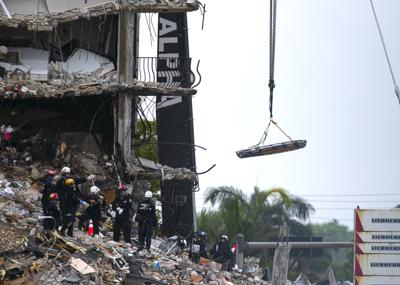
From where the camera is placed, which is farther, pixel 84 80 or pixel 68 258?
pixel 84 80

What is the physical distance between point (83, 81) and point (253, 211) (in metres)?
18.8

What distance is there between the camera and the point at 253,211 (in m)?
54.2

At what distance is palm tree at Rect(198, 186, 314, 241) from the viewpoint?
51938 mm

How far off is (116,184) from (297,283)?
675 cm

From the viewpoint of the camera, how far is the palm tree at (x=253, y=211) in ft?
170

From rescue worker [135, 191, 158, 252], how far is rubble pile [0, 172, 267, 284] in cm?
33

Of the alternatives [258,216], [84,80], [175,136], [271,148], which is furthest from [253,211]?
[271,148]

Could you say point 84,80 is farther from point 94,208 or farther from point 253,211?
point 253,211

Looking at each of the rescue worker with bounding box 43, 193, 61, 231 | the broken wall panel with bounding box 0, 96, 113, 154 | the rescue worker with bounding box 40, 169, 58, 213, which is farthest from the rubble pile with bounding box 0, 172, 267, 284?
the broken wall panel with bounding box 0, 96, 113, 154

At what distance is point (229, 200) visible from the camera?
2125 inches

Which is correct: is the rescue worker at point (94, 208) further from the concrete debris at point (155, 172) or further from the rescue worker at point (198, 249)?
the concrete debris at point (155, 172)

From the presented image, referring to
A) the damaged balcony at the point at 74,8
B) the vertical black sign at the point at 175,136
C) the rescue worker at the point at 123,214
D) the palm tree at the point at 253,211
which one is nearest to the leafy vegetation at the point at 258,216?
the palm tree at the point at 253,211

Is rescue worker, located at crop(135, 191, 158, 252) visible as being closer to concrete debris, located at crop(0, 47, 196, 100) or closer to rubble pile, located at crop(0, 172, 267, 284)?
rubble pile, located at crop(0, 172, 267, 284)

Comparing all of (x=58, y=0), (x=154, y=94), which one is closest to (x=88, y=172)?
(x=154, y=94)
